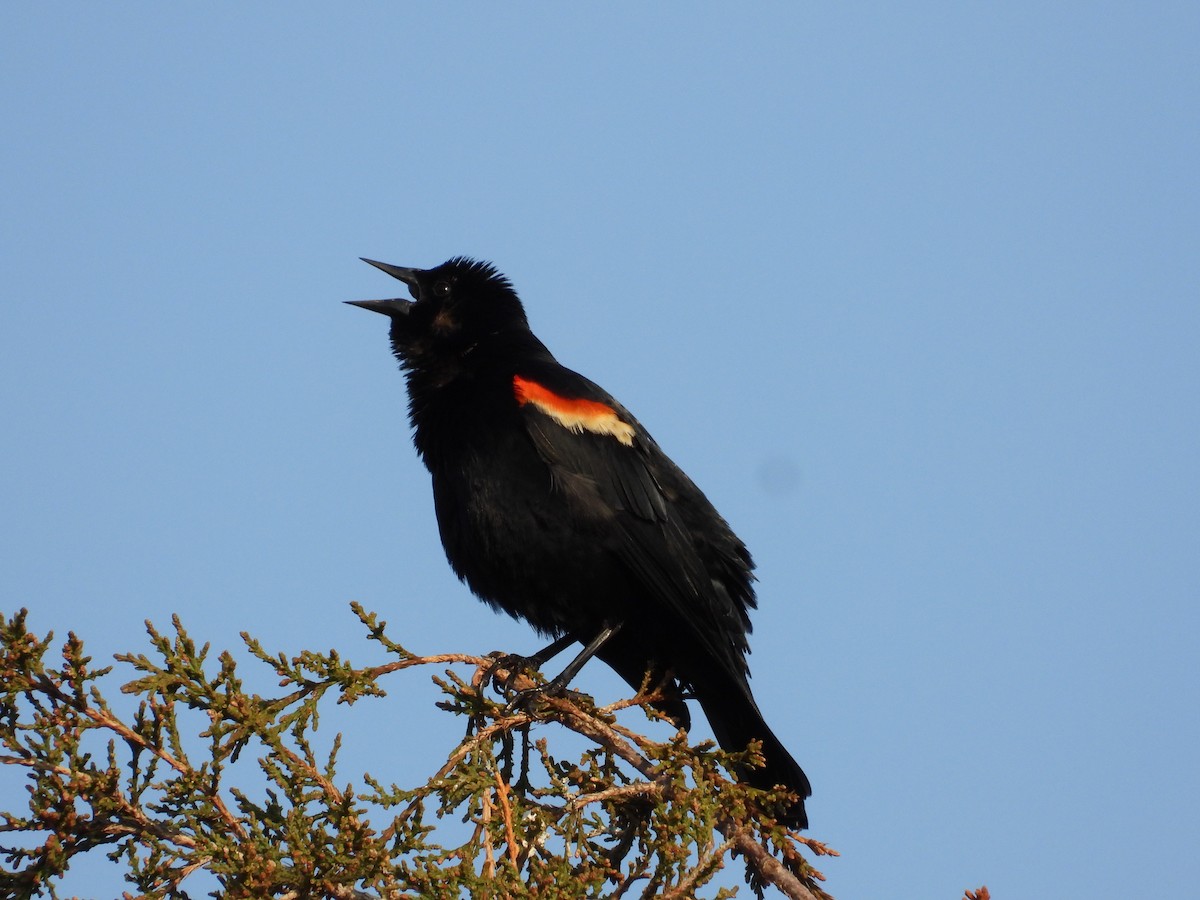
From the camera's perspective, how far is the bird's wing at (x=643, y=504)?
4641 millimetres

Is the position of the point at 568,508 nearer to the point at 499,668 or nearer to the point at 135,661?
the point at 499,668

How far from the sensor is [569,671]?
4.46 m

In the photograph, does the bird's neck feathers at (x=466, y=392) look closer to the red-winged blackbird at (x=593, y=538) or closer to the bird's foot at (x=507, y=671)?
the red-winged blackbird at (x=593, y=538)

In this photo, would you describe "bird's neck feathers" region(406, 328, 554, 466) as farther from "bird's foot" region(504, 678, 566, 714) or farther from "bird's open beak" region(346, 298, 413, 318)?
"bird's foot" region(504, 678, 566, 714)

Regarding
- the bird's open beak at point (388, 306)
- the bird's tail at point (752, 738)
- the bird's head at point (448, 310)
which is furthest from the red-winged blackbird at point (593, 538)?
the bird's open beak at point (388, 306)

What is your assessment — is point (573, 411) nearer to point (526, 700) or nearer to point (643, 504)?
point (643, 504)

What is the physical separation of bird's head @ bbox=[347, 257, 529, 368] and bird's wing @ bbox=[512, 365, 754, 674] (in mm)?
530

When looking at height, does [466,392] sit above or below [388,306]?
below

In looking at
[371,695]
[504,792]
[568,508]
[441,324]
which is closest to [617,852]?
[504,792]

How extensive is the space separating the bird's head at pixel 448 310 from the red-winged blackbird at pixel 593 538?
383 millimetres

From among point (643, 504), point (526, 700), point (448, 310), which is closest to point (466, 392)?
point (448, 310)

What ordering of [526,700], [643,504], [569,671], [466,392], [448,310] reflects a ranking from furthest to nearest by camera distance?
[448,310] < [466,392] < [643,504] < [569,671] < [526,700]

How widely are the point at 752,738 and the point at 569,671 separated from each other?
74 cm

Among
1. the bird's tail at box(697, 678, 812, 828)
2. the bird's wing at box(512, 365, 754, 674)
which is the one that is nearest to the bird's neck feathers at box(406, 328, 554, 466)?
the bird's wing at box(512, 365, 754, 674)
